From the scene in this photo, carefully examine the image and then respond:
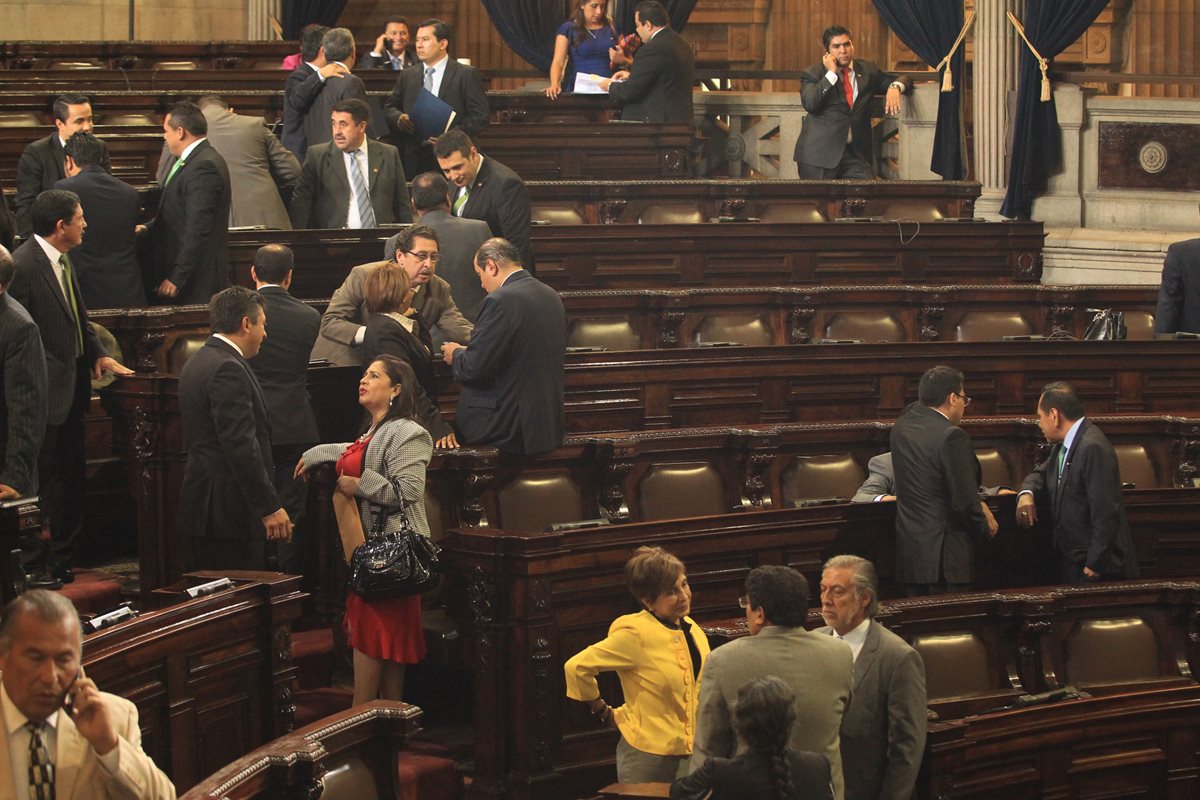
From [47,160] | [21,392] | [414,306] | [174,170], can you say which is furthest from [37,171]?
[21,392]

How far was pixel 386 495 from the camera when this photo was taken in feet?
16.0

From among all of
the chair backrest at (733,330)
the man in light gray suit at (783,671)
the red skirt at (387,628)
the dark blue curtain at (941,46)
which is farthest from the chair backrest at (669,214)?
the man in light gray suit at (783,671)

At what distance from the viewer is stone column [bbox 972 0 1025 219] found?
10.6m

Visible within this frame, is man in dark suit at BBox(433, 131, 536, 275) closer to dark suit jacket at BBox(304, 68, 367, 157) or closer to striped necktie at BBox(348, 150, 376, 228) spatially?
striped necktie at BBox(348, 150, 376, 228)

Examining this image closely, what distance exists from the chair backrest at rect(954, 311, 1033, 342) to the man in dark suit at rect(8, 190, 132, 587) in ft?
13.9

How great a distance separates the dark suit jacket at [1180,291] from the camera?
740 cm

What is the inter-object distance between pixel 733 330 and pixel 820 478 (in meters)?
1.54

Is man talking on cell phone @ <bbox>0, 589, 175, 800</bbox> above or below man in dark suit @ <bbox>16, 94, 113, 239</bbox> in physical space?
below

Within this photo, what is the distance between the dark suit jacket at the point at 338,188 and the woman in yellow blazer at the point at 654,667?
3.48 m

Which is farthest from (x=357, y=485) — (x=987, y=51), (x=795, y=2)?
(x=795, y=2)

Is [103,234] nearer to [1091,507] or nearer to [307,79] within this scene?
[307,79]

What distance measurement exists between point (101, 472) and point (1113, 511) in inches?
136

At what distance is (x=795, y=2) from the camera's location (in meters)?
14.0

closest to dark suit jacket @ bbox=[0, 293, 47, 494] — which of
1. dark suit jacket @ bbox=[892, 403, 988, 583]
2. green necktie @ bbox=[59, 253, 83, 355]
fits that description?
green necktie @ bbox=[59, 253, 83, 355]
